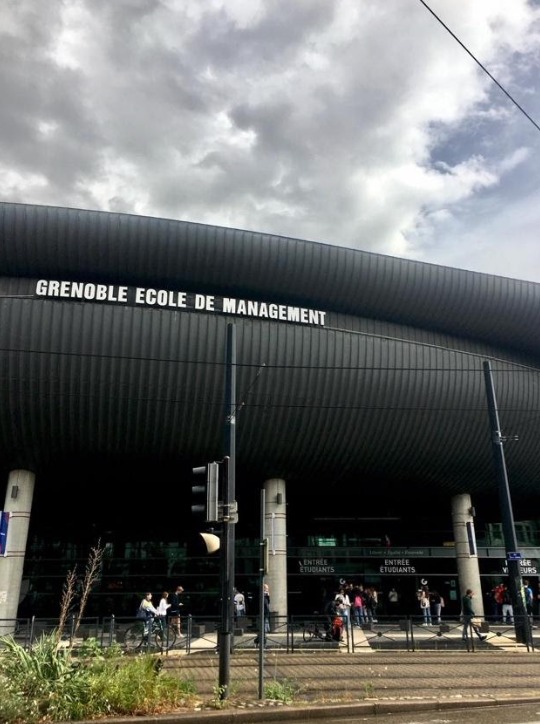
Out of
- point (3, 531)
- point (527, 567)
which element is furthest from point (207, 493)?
point (527, 567)

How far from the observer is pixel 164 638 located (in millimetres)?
16828

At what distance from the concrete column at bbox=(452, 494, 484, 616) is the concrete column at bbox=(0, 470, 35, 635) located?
63.9 feet

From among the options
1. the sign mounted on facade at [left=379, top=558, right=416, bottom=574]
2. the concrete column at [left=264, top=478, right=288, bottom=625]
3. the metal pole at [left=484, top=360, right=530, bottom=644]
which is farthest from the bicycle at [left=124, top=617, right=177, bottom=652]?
the sign mounted on facade at [left=379, top=558, right=416, bottom=574]

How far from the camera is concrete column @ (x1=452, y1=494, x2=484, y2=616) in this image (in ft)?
95.5

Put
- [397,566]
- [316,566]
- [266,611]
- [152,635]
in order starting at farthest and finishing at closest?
[397,566] → [316,566] → [266,611] → [152,635]

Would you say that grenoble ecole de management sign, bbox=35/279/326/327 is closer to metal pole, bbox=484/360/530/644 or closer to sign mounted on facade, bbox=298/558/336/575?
metal pole, bbox=484/360/530/644

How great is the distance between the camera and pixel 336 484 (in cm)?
3075

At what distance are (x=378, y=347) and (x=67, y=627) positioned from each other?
54.0ft

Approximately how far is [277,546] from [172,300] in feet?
38.6

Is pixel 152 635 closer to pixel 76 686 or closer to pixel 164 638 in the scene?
pixel 164 638

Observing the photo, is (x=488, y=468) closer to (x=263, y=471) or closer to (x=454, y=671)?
(x=263, y=471)

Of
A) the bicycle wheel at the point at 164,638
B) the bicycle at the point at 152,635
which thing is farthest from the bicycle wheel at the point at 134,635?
the bicycle wheel at the point at 164,638

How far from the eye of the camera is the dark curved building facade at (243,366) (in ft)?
79.9

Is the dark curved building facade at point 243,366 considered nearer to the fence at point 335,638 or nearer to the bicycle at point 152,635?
the fence at point 335,638
